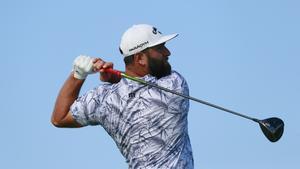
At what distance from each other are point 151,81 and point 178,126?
27.8 inches

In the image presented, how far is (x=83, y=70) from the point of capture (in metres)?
7.90

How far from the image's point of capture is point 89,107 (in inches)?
320

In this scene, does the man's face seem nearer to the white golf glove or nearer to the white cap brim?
the white cap brim

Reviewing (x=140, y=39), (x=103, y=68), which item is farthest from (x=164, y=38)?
(x=103, y=68)

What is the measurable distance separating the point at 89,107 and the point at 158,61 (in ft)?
3.79

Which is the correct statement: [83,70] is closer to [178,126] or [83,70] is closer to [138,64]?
[138,64]

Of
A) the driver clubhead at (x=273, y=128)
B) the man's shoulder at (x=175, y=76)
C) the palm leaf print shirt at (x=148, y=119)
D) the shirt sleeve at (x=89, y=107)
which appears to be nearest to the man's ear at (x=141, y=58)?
the palm leaf print shirt at (x=148, y=119)

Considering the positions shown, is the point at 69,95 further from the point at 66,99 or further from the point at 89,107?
the point at 89,107

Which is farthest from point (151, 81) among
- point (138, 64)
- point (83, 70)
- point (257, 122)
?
point (257, 122)

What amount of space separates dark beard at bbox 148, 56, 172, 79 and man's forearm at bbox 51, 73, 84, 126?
1095mm

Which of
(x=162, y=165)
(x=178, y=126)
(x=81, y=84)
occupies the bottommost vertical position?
(x=162, y=165)

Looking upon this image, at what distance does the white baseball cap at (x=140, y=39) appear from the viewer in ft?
26.4

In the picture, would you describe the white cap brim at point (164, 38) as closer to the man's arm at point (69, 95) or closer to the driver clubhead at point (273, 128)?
the man's arm at point (69, 95)

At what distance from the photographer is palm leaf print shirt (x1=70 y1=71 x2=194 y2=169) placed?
788 cm
